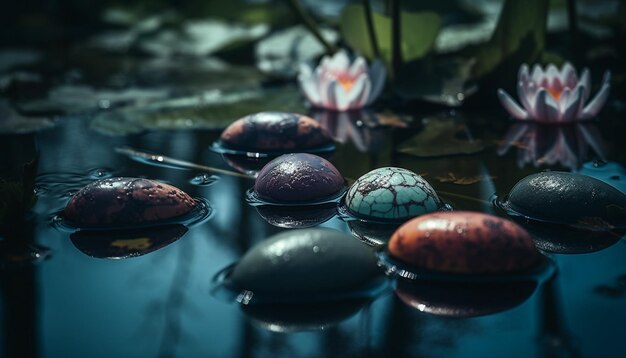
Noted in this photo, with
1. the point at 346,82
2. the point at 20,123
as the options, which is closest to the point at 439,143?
the point at 346,82

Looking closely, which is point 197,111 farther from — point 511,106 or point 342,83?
point 511,106

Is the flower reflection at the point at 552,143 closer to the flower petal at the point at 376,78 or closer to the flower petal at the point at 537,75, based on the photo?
the flower petal at the point at 537,75

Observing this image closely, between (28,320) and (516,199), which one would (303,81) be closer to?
(516,199)

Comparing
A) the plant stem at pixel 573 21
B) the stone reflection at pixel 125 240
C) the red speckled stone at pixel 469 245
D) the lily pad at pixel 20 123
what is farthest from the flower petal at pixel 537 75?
the lily pad at pixel 20 123

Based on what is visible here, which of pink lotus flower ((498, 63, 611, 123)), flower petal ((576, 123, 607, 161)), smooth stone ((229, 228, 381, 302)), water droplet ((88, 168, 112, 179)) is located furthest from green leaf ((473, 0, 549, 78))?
smooth stone ((229, 228, 381, 302))

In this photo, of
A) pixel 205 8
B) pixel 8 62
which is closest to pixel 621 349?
pixel 8 62

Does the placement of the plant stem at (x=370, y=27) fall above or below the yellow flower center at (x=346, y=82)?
above
